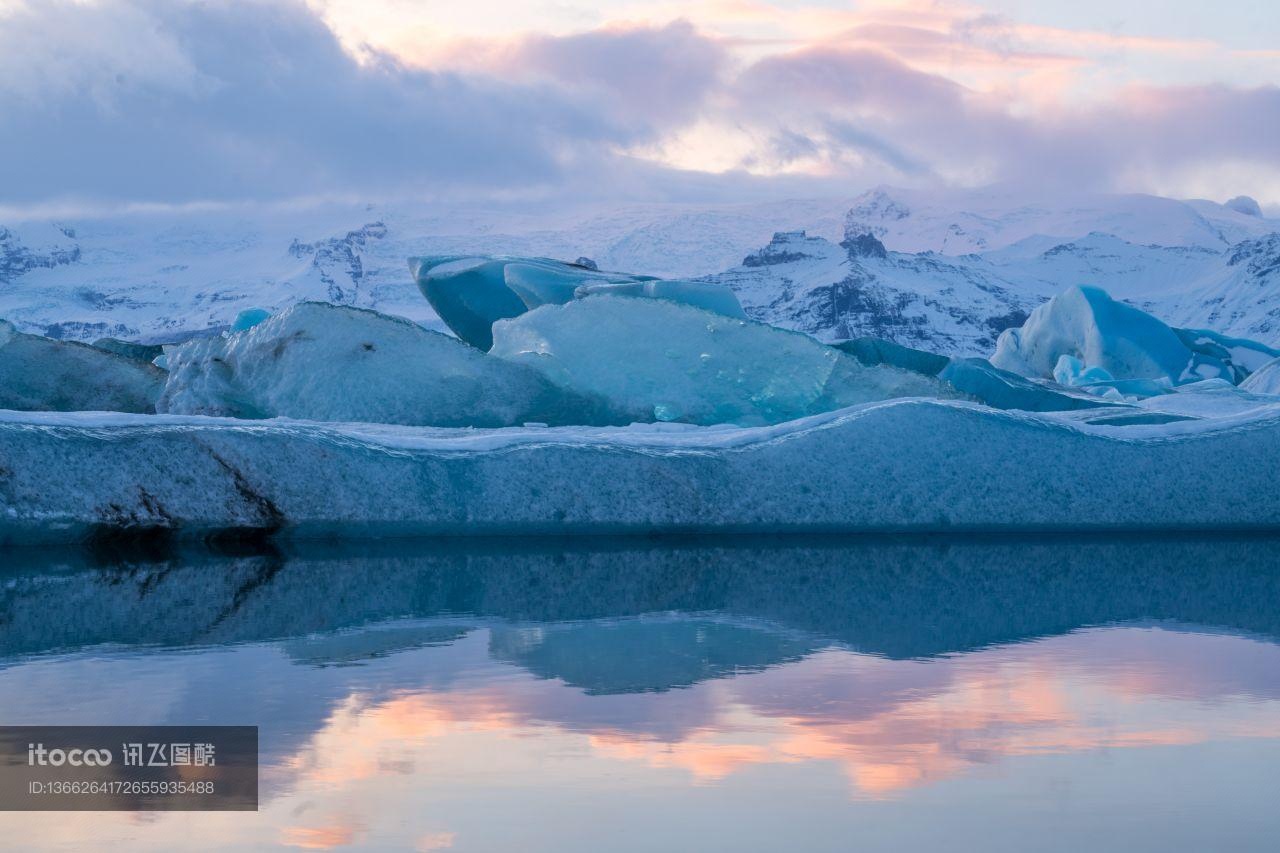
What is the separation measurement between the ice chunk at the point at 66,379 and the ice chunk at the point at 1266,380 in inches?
398

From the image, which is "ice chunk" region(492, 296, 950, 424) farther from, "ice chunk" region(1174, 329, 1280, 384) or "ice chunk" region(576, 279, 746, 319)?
"ice chunk" region(1174, 329, 1280, 384)

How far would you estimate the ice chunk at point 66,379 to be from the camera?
367 inches

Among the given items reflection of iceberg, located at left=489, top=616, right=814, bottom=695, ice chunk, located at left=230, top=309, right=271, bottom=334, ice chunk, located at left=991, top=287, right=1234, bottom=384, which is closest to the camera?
reflection of iceberg, located at left=489, top=616, right=814, bottom=695

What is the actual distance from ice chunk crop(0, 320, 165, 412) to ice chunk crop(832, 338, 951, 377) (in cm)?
531

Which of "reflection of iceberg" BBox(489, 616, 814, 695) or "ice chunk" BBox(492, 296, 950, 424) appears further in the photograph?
"ice chunk" BBox(492, 296, 950, 424)

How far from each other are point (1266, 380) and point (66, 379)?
36.1 ft

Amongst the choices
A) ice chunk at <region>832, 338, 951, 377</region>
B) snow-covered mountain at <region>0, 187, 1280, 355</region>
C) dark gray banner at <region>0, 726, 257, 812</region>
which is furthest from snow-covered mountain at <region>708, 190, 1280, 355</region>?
dark gray banner at <region>0, 726, 257, 812</region>

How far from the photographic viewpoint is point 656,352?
28.3ft

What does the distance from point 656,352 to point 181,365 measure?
263cm

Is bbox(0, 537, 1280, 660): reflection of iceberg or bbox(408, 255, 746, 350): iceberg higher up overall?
bbox(408, 255, 746, 350): iceberg

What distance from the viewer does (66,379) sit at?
9.43m

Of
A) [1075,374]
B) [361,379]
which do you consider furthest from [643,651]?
[1075,374]

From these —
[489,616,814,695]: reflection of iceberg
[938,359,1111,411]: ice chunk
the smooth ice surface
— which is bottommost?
[489,616,814,695]: reflection of iceberg

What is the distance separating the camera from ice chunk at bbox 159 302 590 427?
8047mm
